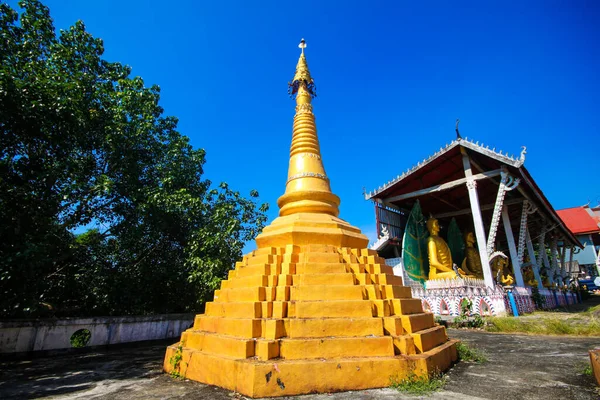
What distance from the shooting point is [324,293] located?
5.27 metres

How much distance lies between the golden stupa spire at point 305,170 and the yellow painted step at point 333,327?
2.88 m

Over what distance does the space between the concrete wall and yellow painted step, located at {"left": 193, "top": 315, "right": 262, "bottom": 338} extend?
6016 mm

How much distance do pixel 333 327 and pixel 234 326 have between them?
155cm

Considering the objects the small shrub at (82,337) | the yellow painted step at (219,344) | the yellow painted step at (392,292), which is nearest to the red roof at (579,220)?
the yellow painted step at (392,292)

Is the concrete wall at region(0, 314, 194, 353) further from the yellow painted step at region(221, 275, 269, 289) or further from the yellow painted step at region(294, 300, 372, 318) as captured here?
the yellow painted step at region(294, 300, 372, 318)

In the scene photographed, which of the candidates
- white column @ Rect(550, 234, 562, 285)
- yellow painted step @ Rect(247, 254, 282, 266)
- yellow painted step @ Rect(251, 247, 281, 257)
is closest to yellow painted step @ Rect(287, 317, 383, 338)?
yellow painted step @ Rect(247, 254, 282, 266)

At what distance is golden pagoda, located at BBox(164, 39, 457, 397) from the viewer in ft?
14.1

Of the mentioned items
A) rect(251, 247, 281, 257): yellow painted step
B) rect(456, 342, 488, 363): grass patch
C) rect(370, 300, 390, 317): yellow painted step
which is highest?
rect(251, 247, 281, 257): yellow painted step

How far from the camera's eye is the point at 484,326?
11.4 meters

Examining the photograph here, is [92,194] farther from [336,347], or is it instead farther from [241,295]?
[336,347]

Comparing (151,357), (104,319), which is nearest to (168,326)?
(104,319)

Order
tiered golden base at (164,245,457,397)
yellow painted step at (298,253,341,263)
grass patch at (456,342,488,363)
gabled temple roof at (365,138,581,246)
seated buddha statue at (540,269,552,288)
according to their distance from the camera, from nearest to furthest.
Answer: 1. tiered golden base at (164,245,457,397)
2. yellow painted step at (298,253,341,263)
3. grass patch at (456,342,488,363)
4. gabled temple roof at (365,138,581,246)
5. seated buddha statue at (540,269,552,288)

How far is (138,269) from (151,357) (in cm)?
496

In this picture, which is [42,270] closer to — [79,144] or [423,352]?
[79,144]
